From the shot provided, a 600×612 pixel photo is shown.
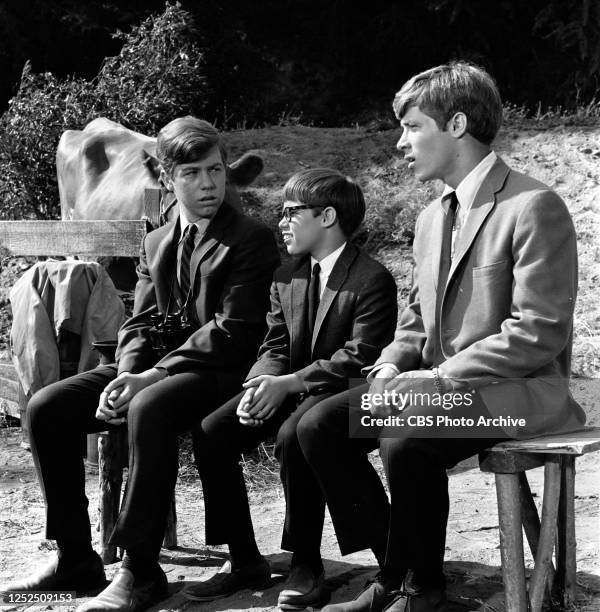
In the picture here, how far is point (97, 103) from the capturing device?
1055cm

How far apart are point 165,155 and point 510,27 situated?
28.5 feet

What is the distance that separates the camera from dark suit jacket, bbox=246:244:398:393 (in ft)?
11.8

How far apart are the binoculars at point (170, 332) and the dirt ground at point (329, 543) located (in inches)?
32.7

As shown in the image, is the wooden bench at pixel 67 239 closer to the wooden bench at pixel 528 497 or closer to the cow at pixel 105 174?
the cow at pixel 105 174

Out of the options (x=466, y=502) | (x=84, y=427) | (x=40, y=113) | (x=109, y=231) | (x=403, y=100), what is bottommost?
(x=466, y=502)

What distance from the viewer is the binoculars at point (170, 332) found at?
159 inches

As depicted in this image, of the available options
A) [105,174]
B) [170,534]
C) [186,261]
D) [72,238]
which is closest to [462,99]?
[186,261]

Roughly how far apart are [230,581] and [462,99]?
1.80 metres

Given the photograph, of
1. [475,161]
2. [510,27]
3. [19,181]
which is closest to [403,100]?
[475,161]

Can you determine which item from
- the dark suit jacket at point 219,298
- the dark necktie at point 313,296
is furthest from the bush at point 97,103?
the dark necktie at point 313,296

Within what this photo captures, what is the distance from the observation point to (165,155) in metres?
4.12

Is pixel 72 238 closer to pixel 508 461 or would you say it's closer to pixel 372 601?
pixel 372 601

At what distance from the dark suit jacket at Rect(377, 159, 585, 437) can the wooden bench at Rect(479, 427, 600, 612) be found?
88mm

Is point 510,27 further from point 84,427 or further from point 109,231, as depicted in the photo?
point 84,427
